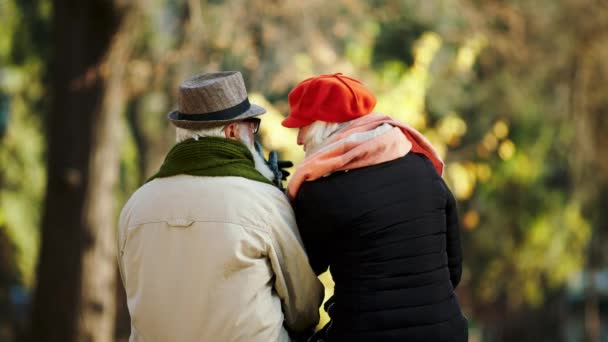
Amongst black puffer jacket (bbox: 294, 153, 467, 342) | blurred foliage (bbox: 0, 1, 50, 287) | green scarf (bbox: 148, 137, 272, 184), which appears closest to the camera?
black puffer jacket (bbox: 294, 153, 467, 342)

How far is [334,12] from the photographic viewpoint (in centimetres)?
901

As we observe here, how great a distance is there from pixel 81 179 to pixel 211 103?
17.5ft

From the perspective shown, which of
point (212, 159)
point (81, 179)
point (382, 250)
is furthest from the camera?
point (81, 179)

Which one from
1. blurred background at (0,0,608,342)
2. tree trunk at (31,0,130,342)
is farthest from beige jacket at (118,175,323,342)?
tree trunk at (31,0,130,342)

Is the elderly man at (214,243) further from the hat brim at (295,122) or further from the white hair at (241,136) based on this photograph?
the hat brim at (295,122)

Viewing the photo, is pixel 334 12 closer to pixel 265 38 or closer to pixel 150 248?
pixel 265 38

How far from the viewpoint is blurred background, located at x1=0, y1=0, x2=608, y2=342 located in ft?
26.7

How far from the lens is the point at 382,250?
3021 millimetres

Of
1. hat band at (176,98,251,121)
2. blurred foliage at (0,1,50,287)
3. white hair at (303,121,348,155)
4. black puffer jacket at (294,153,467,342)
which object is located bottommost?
blurred foliage at (0,1,50,287)

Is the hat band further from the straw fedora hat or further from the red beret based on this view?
the red beret

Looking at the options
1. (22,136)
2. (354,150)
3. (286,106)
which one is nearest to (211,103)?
(354,150)

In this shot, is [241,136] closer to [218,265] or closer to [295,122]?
[295,122]

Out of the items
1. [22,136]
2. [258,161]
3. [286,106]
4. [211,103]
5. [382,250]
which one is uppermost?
[211,103]

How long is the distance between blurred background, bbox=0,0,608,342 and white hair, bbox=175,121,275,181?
3.05 metres
